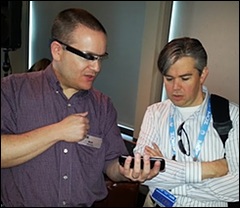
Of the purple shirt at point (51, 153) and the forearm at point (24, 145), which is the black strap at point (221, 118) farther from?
the forearm at point (24, 145)

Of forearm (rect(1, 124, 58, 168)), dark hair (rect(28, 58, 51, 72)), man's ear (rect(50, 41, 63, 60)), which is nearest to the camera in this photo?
forearm (rect(1, 124, 58, 168))

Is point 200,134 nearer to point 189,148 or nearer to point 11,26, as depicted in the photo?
point 189,148

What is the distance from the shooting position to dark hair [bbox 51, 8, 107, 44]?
50cm

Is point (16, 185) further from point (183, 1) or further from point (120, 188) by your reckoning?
point (183, 1)

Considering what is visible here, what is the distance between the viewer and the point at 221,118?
0.65m

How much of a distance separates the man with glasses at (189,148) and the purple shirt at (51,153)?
4.0 inches

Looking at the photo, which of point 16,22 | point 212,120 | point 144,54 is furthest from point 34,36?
point 144,54

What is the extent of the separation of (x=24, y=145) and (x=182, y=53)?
1.28 ft

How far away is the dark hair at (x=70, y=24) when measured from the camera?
0.50m

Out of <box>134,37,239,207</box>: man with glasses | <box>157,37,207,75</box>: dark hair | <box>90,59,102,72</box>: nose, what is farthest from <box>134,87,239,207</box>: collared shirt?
<box>90,59,102,72</box>: nose

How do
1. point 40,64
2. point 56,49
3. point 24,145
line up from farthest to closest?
point 40,64 < point 56,49 < point 24,145

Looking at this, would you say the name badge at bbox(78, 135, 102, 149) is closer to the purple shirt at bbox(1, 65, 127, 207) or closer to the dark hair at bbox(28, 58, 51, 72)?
the purple shirt at bbox(1, 65, 127, 207)

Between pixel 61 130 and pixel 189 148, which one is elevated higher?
pixel 61 130

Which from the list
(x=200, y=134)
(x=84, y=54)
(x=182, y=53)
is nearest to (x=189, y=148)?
(x=200, y=134)
